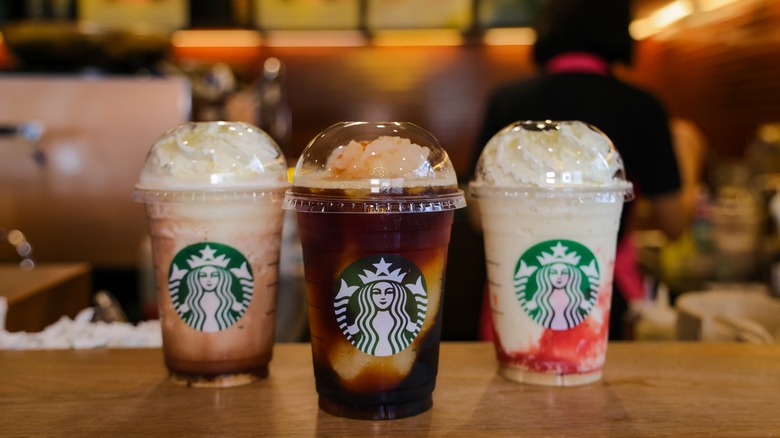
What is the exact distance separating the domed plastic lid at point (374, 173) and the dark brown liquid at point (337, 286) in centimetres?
1

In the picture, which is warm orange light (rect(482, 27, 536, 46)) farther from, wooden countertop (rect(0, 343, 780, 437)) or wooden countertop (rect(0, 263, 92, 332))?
wooden countertop (rect(0, 343, 780, 437))

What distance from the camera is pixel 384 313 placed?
86 centimetres

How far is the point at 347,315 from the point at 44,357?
1.80 feet

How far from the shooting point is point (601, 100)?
6.82 ft

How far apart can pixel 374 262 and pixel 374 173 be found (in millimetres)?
102

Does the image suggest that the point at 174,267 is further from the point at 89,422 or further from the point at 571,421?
the point at 571,421

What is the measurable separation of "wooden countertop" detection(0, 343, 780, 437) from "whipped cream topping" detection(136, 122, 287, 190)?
0.27 meters

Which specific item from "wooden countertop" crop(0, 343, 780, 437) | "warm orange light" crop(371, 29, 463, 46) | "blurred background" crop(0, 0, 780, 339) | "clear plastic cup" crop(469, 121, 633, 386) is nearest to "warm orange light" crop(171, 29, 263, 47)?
"blurred background" crop(0, 0, 780, 339)

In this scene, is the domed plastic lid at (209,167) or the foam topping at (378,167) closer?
the foam topping at (378,167)

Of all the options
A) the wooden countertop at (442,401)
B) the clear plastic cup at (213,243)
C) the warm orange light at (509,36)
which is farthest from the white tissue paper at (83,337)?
the warm orange light at (509,36)

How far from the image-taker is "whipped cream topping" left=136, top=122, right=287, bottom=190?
3.17ft

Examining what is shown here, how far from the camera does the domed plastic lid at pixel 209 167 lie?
0.96 m

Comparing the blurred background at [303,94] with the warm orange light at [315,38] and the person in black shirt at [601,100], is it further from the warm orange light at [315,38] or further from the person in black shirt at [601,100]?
the person in black shirt at [601,100]

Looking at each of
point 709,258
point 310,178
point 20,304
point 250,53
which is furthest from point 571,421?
point 250,53
